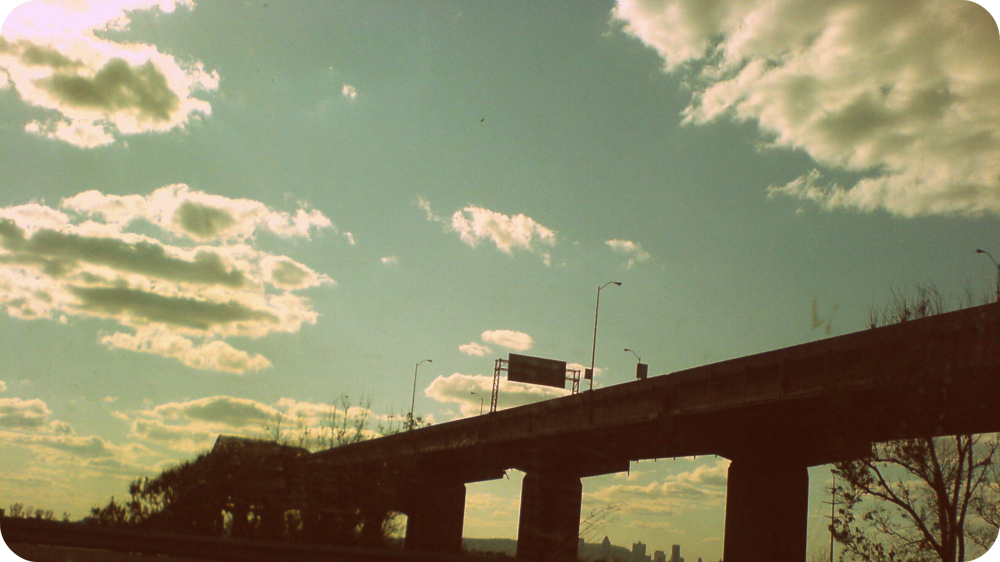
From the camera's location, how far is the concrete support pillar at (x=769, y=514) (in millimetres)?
36156

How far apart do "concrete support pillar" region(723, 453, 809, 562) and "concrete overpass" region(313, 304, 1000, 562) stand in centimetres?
6

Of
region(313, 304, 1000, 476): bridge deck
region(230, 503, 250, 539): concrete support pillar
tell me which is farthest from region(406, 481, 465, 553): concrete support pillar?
region(230, 503, 250, 539): concrete support pillar

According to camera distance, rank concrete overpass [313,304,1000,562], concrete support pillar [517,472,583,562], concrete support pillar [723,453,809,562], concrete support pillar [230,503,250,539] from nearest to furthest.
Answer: concrete support pillar [230,503,250,539] → concrete overpass [313,304,1000,562] → concrete support pillar [723,453,809,562] → concrete support pillar [517,472,583,562]

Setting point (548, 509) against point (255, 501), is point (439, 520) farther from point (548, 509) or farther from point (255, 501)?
point (255, 501)

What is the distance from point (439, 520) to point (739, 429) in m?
26.7

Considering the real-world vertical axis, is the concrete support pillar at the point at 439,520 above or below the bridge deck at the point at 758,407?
below

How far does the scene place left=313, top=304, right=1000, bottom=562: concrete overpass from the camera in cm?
2434

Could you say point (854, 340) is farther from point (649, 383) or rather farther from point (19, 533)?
point (19, 533)

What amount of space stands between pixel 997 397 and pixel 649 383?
725 inches

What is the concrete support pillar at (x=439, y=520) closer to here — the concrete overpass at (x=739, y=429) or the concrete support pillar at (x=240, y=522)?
the concrete overpass at (x=739, y=429)

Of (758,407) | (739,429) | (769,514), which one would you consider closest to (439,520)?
(739,429)

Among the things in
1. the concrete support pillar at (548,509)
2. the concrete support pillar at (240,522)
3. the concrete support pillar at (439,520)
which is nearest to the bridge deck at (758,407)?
the concrete support pillar at (548,509)

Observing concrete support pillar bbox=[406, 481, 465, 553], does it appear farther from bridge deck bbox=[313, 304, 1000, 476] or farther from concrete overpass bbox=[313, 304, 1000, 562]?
bridge deck bbox=[313, 304, 1000, 476]

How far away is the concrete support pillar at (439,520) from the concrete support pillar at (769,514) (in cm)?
1994
